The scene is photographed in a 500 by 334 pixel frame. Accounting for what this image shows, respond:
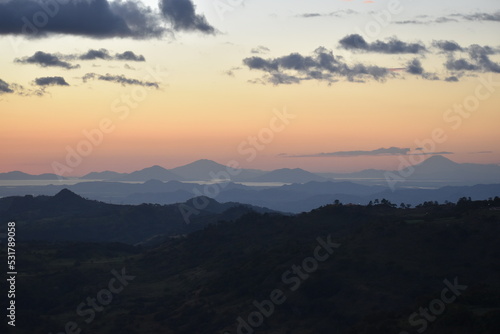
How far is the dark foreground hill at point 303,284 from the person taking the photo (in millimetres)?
63781

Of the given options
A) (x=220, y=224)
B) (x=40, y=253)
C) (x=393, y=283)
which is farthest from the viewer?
(x=220, y=224)

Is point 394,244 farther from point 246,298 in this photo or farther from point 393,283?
point 246,298

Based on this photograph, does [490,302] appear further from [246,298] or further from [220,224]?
[220,224]

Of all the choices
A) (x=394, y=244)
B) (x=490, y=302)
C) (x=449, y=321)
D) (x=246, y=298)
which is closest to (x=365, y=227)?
(x=394, y=244)

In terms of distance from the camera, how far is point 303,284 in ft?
272

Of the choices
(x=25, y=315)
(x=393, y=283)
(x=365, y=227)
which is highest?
(x=365, y=227)

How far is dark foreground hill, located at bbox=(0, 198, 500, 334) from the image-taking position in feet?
209

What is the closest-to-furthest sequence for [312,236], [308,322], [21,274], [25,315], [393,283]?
[308,322]
[393,283]
[25,315]
[21,274]
[312,236]

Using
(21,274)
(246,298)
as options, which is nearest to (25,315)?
(21,274)

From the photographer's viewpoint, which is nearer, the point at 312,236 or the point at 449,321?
the point at 449,321

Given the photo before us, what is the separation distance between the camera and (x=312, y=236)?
120 m

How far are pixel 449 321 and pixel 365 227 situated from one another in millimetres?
53540

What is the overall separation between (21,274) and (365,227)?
63191 millimetres

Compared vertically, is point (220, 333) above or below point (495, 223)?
below
